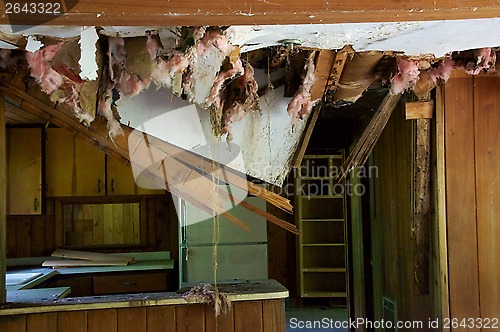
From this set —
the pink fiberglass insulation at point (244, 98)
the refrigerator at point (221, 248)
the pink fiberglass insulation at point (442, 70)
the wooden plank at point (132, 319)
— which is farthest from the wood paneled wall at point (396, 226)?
the wooden plank at point (132, 319)

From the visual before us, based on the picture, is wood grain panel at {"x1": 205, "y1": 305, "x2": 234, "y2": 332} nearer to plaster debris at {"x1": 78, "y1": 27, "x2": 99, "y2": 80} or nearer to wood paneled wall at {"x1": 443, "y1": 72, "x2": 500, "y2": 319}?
wood paneled wall at {"x1": 443, "y1": 72, "x2": 500, "y2": 319}

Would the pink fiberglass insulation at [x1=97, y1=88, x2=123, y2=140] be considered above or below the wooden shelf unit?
above

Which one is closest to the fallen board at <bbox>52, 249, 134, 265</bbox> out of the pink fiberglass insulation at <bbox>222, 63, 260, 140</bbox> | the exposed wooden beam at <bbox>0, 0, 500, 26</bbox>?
the pink fiberglass insulation at <bbox>222, 63, 260, 140</bbox>

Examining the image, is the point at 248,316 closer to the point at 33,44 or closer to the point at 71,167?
the point at 33,44

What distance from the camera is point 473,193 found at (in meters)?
2.19

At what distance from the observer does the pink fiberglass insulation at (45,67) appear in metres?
1.39

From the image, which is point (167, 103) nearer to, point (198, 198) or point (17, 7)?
point (198, 198)

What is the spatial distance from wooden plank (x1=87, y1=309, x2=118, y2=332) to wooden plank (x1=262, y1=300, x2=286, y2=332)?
2.30 ft

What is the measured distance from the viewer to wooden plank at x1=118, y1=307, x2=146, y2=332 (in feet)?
7.02

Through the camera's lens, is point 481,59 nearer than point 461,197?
Yes

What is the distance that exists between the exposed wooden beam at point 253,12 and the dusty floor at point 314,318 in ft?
14.2

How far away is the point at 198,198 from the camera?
7.02 feet

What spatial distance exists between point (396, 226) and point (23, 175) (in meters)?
3.05

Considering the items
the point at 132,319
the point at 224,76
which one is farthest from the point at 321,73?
the point at 132,319
